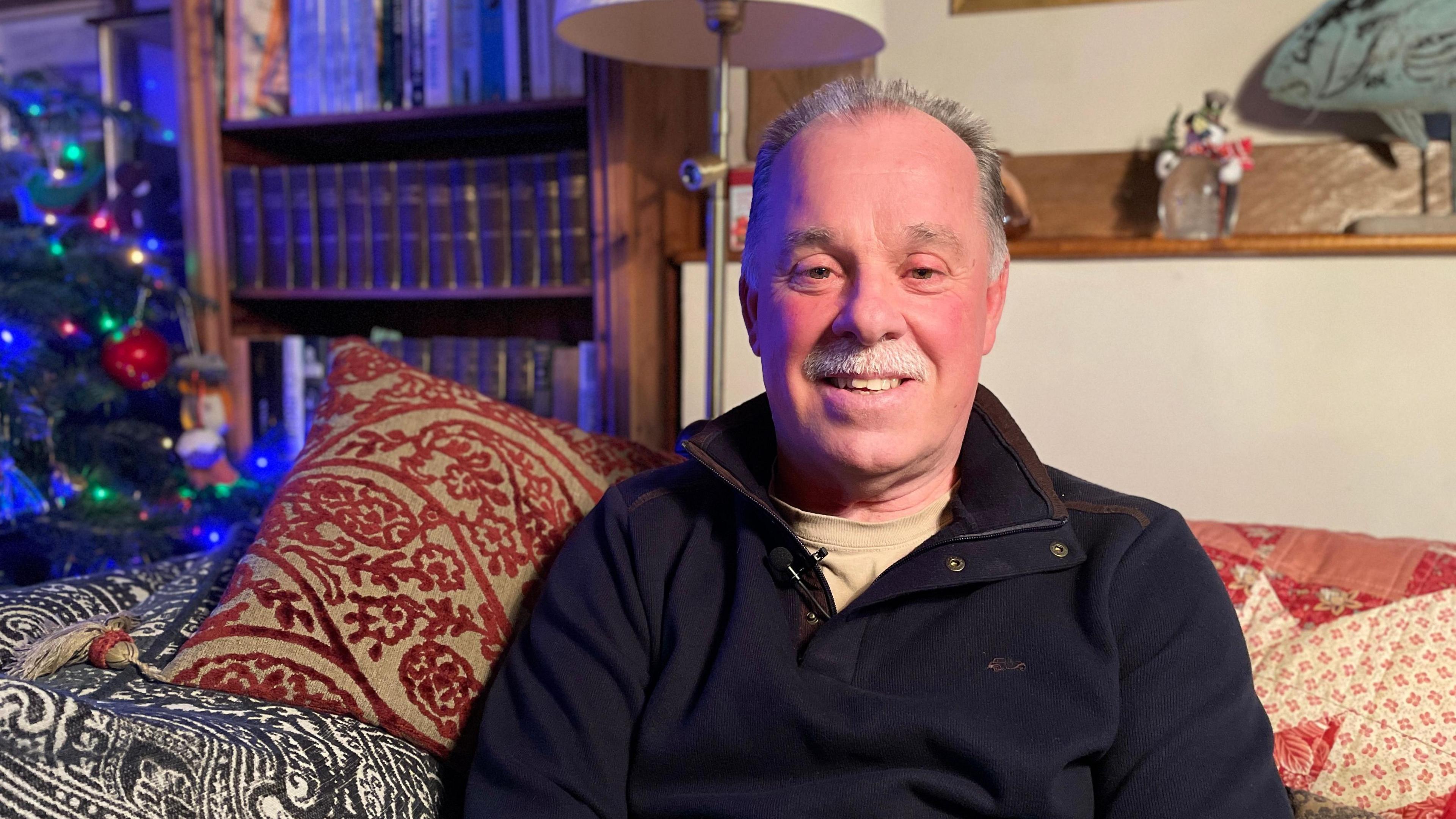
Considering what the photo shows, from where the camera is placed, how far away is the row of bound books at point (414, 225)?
2.26 meters

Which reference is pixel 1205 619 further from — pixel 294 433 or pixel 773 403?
pixel 294 433

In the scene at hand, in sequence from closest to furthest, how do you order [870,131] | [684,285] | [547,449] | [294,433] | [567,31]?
[870,131], [547,449], [567,31], [684,285], [294,433]

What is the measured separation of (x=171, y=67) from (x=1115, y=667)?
2912 mm

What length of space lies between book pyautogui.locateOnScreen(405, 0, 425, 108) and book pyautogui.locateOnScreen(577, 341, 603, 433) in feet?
2.18

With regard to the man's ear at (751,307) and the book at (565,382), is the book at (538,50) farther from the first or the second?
the man's ear at (751,307)

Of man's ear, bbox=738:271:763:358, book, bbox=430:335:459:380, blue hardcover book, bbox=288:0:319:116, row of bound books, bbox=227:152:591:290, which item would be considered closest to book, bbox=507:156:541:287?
row of bound books, bbox=227:152:591:290

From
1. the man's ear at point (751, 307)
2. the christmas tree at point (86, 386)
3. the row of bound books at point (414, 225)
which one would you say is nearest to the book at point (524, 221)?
the row of bound books at point (414, 225)

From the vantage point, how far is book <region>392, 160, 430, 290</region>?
7.67 feet

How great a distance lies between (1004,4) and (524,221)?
115 centimetres

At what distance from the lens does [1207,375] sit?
180 cm

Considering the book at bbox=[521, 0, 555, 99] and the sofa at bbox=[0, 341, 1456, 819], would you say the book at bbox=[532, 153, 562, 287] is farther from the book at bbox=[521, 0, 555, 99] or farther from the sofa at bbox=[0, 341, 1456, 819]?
the sofa at bbox=[0, 341, 1456, 819]

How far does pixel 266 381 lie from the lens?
2439mm

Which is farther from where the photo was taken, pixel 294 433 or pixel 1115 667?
pixel 294 433

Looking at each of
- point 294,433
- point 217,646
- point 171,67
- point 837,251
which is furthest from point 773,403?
point 171,67
